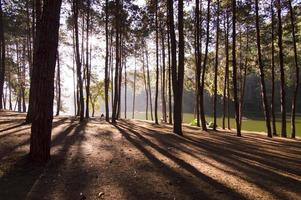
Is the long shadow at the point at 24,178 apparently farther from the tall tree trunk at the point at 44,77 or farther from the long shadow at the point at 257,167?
the long shadow at the point at 257,167

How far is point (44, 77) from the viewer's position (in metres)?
7.53

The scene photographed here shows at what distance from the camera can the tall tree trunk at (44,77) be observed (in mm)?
7500

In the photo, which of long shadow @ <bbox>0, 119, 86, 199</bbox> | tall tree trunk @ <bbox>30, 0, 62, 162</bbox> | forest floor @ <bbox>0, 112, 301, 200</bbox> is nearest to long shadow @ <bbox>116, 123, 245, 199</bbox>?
forest floor @ <bbox>0, 112, 301, 200</bbox>

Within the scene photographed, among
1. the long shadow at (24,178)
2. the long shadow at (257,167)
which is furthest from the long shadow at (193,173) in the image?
the long shadow at (24,178)

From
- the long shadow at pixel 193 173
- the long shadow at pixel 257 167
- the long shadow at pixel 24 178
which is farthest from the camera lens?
the long shadow at pixel 257 167

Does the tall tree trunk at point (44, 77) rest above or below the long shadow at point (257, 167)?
above

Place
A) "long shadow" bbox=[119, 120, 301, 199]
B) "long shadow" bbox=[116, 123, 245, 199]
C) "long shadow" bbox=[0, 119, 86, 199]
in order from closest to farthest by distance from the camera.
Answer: "long shadow" bbox=[0, 119, 86, 199] → "long shadow" bbox=[116, 123, 245, 199] → "long shadow" bbox=[119, 120, 301, 199]

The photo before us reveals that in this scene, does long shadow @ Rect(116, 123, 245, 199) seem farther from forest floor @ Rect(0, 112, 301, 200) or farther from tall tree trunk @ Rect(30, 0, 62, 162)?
tall tree trunk @ Rect(30, 0, 62, 162)

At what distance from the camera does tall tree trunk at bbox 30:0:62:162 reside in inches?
295

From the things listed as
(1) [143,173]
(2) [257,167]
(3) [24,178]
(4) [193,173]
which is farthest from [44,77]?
(2) [257,167]

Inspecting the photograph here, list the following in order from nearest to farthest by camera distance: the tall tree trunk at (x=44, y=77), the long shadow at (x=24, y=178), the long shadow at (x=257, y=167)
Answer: the long shadow at (x=24, y=178) < the long shadow at (x=257, y=167) < the tall tree trunk at (x=44, y=77)

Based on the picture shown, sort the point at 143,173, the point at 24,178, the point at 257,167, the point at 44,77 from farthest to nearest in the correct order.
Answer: the point at 257,167 → the point at 44,77 → the point at 143,173 → the point at 24,178

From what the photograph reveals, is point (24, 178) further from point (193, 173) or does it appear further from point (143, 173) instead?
point (193, 173)

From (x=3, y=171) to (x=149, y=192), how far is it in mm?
3553
